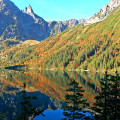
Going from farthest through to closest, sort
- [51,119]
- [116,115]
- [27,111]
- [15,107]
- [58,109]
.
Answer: [15,107] → [58,109] → [51,119] → [116,115] → [27,111]

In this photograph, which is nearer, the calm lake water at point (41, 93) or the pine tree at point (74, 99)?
the pine tree at point (74, 99)

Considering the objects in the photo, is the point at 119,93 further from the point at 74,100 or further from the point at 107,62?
the point at 107,62

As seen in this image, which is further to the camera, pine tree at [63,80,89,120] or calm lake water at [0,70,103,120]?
calm lake water at [0,70,103,120]

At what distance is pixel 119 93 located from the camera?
69.6 feet

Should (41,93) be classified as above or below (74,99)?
below

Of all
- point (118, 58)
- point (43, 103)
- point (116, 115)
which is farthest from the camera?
point (118, 58)

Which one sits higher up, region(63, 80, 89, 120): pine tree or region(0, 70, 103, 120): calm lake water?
region(63, 80, 89, 120): pine tree

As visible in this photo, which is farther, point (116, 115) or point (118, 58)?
point (118, 58)

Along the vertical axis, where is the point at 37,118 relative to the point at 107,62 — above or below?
below

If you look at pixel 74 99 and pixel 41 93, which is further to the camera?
pixel 41 93

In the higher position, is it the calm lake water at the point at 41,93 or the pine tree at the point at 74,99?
the pine tree at the point at 74,99

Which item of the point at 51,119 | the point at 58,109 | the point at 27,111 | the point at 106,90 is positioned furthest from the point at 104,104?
the point at 58,109

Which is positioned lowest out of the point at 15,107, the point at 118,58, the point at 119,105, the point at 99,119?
the point at 15,107

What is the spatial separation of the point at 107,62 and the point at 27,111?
193499 millimetres
